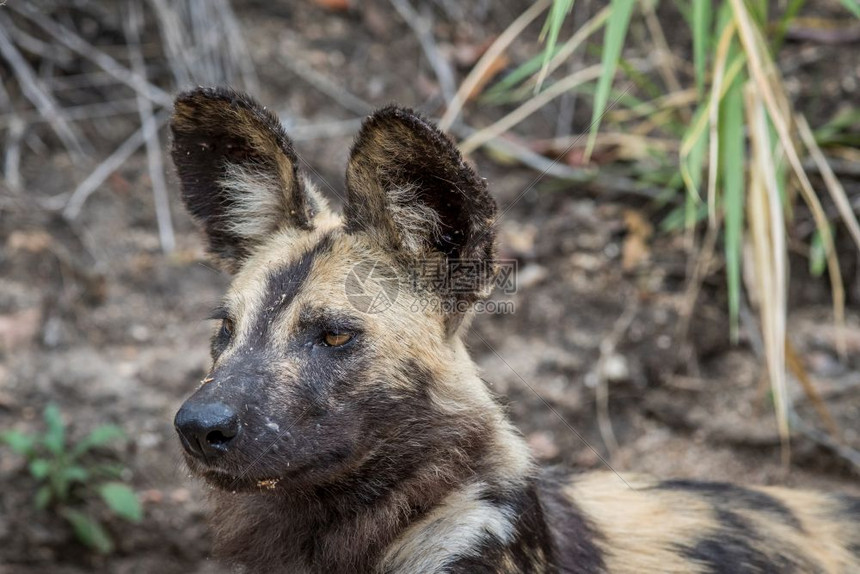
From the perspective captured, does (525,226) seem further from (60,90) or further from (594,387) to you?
(60,90)

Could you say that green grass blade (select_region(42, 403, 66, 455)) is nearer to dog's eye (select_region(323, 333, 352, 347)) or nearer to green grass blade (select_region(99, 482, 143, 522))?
green grass blade (select_region(99, 482, 143, 522))

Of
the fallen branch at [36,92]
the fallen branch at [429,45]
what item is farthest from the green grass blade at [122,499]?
the fallen branch at [429,45]

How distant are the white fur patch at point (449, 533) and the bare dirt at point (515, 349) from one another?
2.03 meters

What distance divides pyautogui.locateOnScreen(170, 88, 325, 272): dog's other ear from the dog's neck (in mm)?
949

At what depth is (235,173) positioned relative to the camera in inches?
138

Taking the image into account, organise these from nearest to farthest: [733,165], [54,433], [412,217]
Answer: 1. [412,217]
2. [733,165]
3. [54,433]

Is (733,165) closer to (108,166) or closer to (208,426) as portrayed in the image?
(208,426)

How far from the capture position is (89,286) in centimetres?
543
